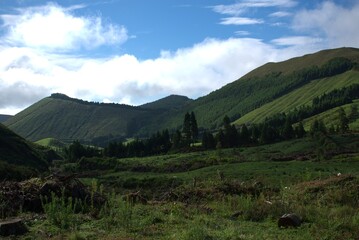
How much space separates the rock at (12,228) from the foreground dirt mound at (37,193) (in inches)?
88.6

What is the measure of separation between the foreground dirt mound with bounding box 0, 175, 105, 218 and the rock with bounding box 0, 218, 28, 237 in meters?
2.25

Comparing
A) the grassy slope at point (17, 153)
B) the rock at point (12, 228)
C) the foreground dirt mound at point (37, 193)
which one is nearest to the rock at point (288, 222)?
the foreground dirt mound at point (37, 193)

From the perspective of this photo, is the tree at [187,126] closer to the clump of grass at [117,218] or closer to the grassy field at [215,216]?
the grassy field at [215,216]

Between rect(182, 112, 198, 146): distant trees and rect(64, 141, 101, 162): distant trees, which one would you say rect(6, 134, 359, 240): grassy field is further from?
A: rect(64, 141, 101, 162): distant trees

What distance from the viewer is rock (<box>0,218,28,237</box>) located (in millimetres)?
10531

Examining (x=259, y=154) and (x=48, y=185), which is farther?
(x=259, y=154)

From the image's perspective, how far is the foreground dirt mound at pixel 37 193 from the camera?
1348 centimetres

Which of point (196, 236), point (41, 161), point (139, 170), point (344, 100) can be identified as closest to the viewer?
point (196, 236)

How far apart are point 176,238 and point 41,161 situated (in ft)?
286

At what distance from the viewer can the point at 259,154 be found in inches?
3366

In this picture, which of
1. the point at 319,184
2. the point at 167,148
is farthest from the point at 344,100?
the point at 319,184

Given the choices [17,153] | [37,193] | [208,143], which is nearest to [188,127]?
[208,143]

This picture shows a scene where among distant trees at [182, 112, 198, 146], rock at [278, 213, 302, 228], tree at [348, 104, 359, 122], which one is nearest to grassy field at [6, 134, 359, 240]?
rock at [278, 213, 302, 228]

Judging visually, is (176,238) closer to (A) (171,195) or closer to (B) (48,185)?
(B) (48,185)
